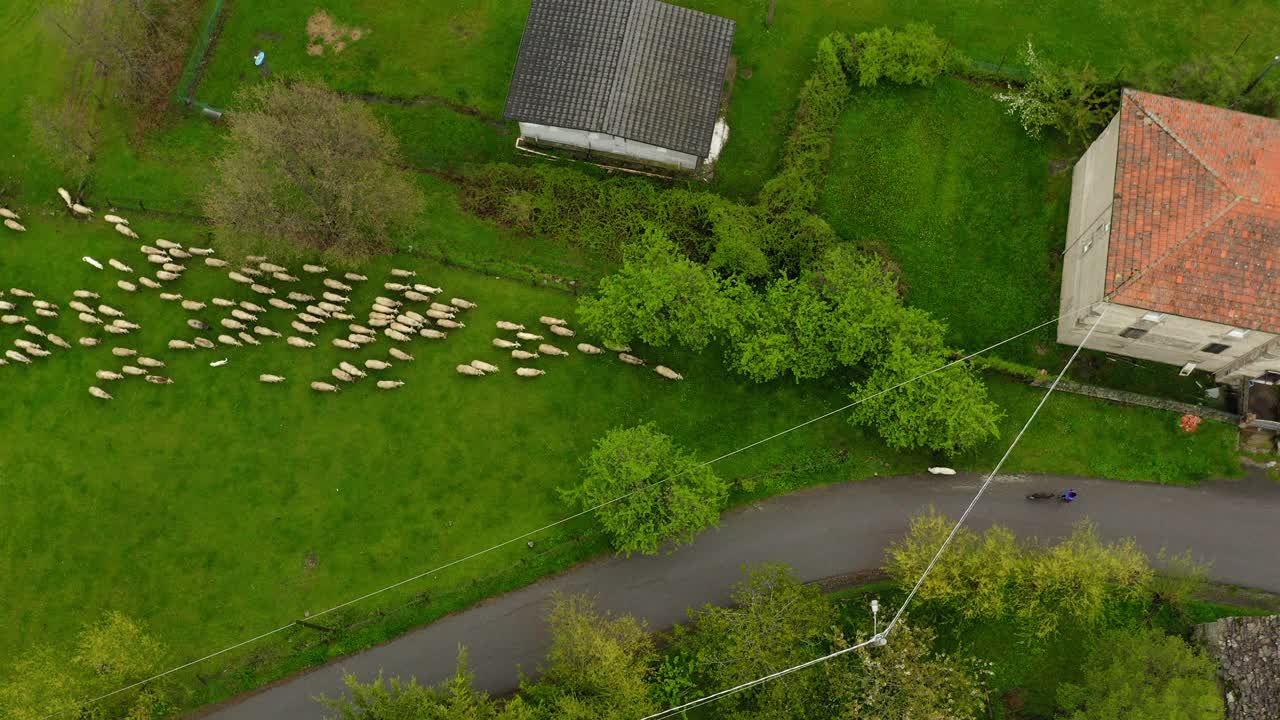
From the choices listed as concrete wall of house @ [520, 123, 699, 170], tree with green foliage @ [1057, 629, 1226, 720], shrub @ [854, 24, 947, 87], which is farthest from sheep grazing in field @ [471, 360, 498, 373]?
tree with green foliage @ [1057, 629, 1226, 720]

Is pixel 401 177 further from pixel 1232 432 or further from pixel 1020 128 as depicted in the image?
pixel 1232 432

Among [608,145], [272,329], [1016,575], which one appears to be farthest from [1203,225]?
[272,329]

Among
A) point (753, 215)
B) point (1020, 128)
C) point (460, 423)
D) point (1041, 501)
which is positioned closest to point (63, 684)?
point (460, 423)

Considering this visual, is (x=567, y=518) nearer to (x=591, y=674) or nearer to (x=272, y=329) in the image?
(x=591, y=674)

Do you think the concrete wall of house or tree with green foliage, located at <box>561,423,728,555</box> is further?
the concrete wall of house

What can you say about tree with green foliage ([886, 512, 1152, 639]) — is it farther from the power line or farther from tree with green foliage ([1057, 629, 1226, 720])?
tree with green foliage ([1057, 629, 1226, 720])

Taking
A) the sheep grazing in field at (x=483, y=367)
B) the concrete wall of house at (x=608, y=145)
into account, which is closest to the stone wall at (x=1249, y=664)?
the concrete wall of house at (x=608, y=145)
